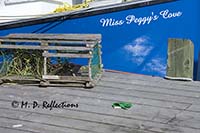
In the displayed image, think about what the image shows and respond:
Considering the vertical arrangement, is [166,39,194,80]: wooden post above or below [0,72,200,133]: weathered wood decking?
above

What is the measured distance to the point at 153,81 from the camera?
16.1 ft

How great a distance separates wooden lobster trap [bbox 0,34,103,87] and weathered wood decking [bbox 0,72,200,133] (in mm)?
108

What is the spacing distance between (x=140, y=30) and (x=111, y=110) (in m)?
2.08

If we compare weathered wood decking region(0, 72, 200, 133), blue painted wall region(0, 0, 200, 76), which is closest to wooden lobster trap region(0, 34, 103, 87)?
weathered wood decking region(0, 72, 200, 133)

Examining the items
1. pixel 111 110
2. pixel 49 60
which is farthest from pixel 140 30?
pixel 111 110

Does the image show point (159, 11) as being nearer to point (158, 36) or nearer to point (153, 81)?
point (158, 36)

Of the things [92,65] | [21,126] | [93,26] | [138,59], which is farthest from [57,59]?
[21,126]

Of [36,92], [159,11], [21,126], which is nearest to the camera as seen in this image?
[21,126]

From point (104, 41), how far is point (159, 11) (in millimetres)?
843

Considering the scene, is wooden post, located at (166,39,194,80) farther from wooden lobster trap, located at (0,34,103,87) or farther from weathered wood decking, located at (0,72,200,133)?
wooden lobster trap, located at (0,34,103,87)

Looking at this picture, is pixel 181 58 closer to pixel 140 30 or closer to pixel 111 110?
pixel 140 30

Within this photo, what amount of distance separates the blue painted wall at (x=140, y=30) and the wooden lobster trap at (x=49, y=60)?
811 mm

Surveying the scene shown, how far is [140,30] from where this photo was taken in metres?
5.69

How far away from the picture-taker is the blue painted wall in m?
5.63
